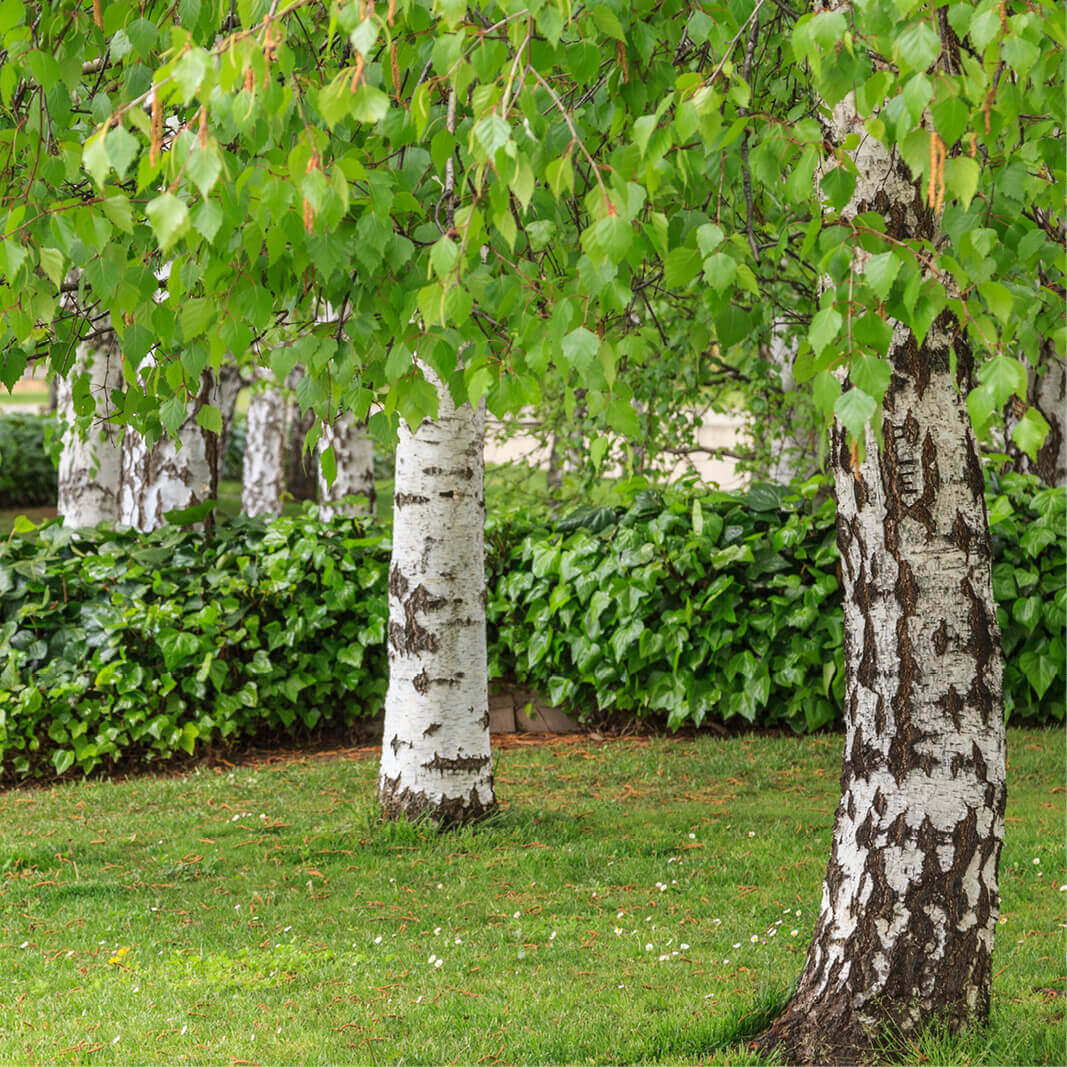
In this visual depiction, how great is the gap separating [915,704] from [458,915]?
2237mm

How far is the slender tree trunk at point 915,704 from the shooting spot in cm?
306

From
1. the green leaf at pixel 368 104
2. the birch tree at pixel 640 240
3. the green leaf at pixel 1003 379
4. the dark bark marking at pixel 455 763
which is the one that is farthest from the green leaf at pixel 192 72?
the dark bark marking at pixel 455 763

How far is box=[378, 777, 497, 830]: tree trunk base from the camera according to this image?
5.50 metres

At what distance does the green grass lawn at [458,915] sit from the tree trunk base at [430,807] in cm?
11

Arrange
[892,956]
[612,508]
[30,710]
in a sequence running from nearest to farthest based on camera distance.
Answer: [892,956]
[30,710]
[612,508]

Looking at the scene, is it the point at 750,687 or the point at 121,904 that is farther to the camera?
the point at 750,687

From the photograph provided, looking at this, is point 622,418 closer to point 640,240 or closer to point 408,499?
point 640,240

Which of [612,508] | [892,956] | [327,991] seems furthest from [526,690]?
[892,956]

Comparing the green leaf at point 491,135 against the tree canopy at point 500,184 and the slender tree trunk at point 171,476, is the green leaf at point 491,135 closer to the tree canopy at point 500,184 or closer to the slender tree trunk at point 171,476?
the tree canopy at point 500,184

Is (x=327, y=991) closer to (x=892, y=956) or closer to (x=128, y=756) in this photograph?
(x=892, y=956)

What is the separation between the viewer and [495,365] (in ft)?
→ 7.85

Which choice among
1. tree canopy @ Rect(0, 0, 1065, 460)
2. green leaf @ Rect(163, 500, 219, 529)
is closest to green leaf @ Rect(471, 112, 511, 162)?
tree canopy @ Rect(0, 0, 1065, 460)

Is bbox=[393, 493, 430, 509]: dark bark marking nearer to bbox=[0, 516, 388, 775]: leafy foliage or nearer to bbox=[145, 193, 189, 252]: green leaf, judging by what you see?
bbox=[0, 516, 388, 775]: leafy foliage

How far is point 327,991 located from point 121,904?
1.42m
